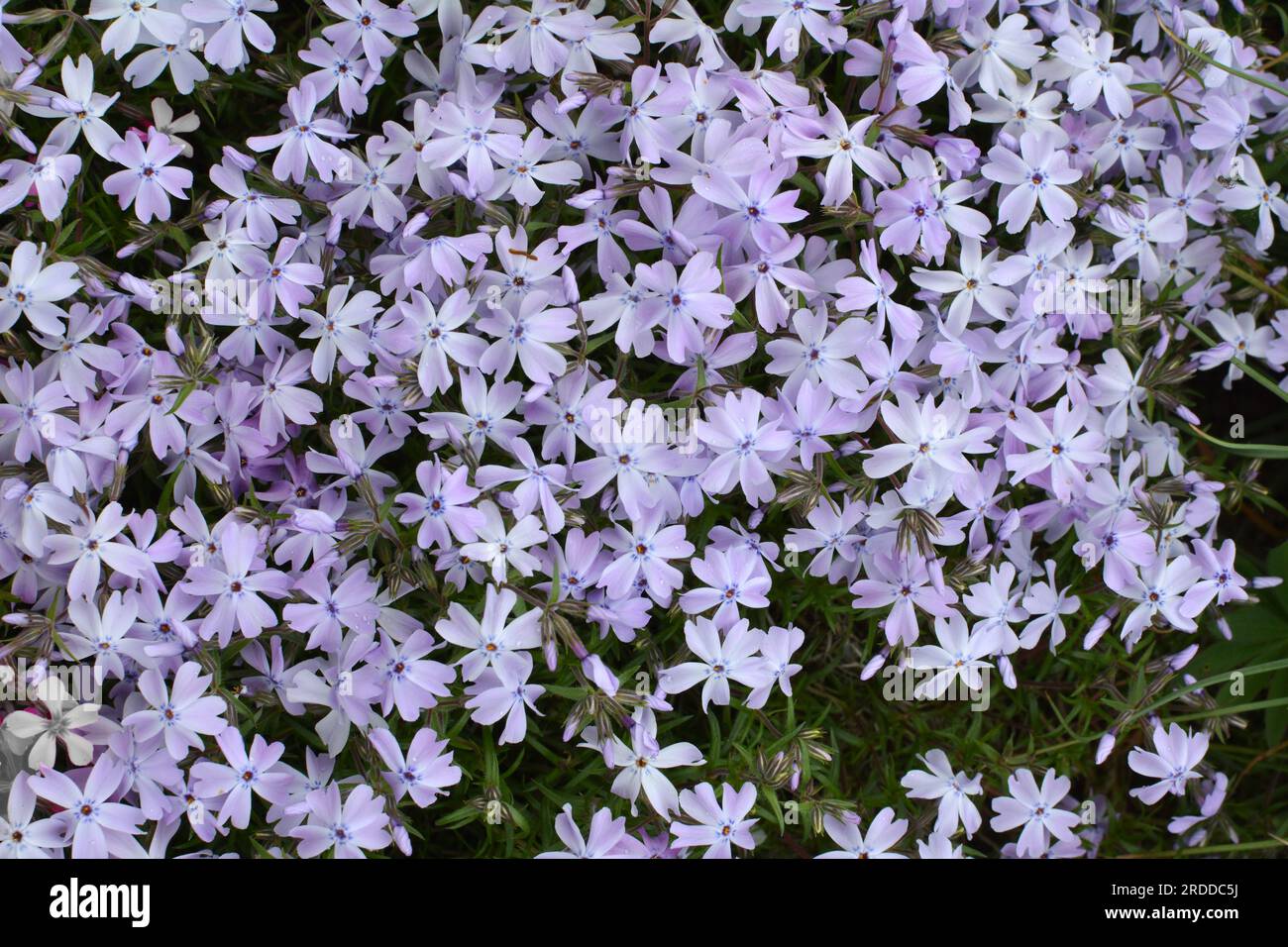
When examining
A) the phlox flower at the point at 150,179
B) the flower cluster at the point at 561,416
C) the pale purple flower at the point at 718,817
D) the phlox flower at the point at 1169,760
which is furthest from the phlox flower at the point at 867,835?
the phlox flower at the point at 150,179

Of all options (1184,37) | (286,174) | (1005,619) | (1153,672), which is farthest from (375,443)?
(1184,37)

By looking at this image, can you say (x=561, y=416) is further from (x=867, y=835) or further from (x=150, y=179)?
(x=867, y=835)

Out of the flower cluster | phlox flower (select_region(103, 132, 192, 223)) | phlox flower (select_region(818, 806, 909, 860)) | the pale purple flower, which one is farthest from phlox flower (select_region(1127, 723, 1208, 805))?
phlox flower (select_region(103, 132, 192, 223))

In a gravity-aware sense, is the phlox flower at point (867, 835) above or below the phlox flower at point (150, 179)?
below

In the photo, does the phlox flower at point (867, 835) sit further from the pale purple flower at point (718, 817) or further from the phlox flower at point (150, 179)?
the phlox flower at point (150, 179)

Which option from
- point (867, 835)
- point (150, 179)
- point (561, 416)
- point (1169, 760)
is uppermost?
point (150, 179)

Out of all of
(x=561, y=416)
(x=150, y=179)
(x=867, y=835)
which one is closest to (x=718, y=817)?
(x=867, y=835)

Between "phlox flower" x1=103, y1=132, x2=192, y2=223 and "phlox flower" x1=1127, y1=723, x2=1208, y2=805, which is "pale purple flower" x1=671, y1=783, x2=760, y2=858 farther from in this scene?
"phlox flower" x1=103, y1=132, x2=192, y2=223

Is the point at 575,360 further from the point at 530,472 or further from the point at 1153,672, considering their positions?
the point at 1153,672
